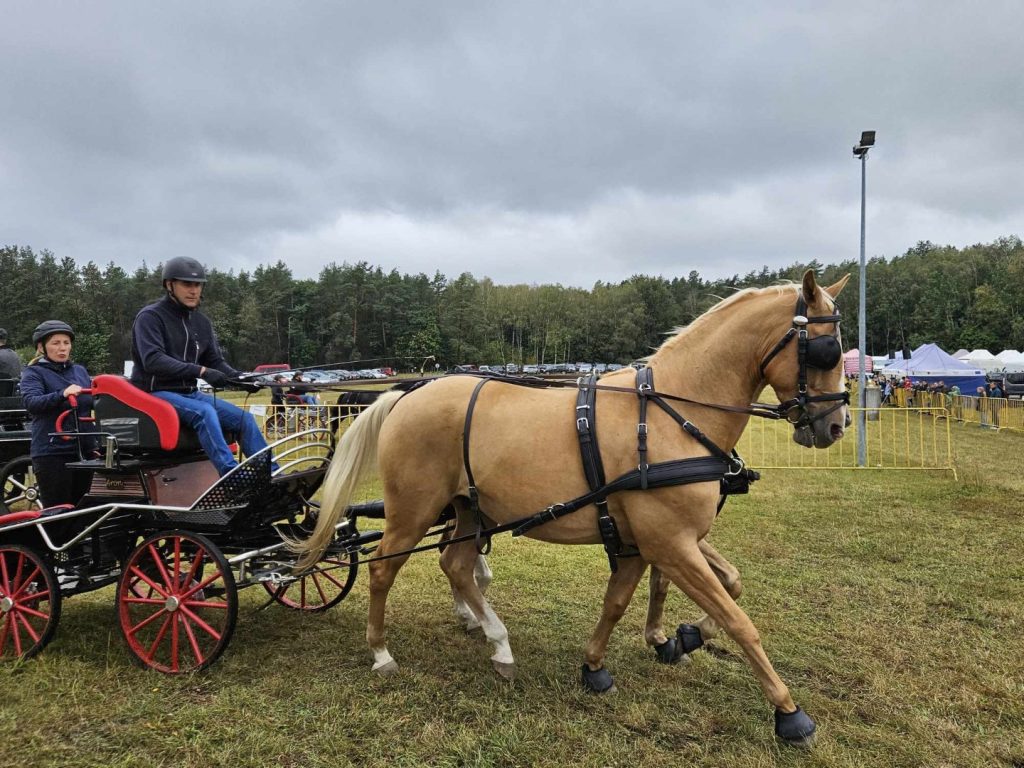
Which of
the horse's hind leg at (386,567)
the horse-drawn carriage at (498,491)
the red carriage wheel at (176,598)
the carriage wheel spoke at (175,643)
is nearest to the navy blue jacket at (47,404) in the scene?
the horse-drawn carriage at (498,491)

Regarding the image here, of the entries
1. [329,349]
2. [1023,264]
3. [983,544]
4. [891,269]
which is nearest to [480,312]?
[329,349]

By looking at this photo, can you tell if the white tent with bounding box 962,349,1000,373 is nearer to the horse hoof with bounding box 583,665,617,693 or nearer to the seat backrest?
the horse hoof with bounding box 583,665,617,693

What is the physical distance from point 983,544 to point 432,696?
19.3 ft

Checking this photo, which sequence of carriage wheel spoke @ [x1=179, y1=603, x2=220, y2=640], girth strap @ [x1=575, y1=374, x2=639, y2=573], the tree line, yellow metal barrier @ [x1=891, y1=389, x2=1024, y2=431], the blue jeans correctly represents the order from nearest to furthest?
girth strap @ [x1=575, y1=374, x2=639, y2=573]
carriage wheel spoke @ [x1=179, y1=603, x2=220, y2=640]
the blue jeans
yellow metal barrier @ [x1=891, y1=389, x2=1024, y2=431]
the tree line

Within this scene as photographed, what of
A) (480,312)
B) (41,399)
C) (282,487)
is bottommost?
(282,487)

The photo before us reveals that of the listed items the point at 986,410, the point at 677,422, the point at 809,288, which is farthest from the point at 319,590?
the point at 986,410

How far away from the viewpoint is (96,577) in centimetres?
413

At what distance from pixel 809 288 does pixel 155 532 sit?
14.5 ft

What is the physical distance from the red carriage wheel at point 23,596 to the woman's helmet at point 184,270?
200 cm

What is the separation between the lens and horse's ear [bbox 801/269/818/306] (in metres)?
2.93

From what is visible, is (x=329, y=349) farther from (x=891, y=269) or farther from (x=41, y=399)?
(x=891, y=269)

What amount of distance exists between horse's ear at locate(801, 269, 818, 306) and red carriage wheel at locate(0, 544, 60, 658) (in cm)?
478

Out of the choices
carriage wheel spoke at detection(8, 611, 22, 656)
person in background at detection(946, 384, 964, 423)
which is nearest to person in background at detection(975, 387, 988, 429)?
person in background at detection(946, 384, 964, 423)

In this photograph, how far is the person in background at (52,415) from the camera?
4.42m
